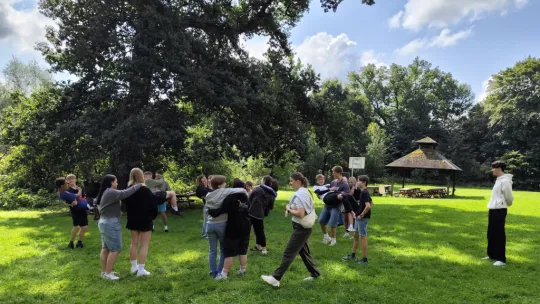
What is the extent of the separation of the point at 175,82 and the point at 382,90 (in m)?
61.5

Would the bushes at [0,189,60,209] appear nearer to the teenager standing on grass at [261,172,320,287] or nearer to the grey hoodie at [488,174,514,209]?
the teenager standing on grass at [261,172,320,287]

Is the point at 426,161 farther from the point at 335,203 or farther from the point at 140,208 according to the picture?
the point at 140,208

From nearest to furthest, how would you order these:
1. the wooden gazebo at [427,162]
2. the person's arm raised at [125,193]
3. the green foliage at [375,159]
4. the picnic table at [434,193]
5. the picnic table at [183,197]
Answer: the person's arm raised at [125,193], the picnic table at [183,197], the picnic table at [434,193], the wooden gazebo at [427,162], the green foliage at [375,159]

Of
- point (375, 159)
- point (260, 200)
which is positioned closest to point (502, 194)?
point (260, 200)

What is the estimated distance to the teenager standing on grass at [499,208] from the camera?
757 cm

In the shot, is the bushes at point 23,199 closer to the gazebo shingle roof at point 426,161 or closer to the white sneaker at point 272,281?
the white sneaker at point 272,281

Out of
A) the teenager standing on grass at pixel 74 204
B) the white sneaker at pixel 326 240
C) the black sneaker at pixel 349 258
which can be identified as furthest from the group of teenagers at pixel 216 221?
the white sneaker at pixel 326 240

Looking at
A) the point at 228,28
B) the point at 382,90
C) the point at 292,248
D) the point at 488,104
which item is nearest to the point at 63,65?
the point at 228,28

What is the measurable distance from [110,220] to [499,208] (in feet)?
24.8

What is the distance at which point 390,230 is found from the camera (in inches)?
456

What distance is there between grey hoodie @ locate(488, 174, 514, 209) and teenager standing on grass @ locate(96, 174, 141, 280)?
7042 millimetres

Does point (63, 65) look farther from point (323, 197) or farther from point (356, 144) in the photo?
point (356, 144)

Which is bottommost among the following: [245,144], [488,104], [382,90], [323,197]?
[323,197]

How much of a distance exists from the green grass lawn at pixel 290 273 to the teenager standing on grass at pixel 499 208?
1.30ft
